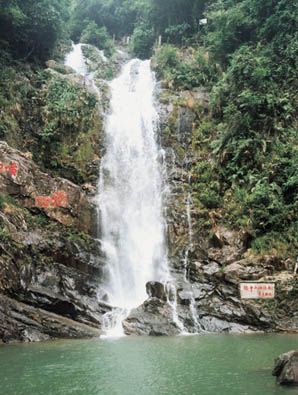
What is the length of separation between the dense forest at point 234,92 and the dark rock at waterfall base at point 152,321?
4.24m

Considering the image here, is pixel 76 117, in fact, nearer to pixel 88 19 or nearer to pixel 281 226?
pixel 281 226

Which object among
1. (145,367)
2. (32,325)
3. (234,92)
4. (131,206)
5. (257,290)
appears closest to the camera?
(145,367)

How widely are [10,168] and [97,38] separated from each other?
64.3 feet

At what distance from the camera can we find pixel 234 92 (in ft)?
66.1

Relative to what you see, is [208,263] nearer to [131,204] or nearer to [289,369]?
[131,204]

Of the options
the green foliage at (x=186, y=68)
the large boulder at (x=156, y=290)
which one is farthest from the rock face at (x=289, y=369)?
the green foliage at (x=186, y=68)

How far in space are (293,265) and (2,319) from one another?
9.47 meters

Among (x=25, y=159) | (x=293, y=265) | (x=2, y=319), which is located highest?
(x=25, y=159)

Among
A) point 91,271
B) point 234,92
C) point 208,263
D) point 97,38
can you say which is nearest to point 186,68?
point 234,92

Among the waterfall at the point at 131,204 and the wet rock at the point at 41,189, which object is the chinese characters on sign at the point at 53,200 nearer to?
the wet rock at the point at 41,189

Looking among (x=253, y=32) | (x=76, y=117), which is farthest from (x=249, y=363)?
(x=253, y=32)

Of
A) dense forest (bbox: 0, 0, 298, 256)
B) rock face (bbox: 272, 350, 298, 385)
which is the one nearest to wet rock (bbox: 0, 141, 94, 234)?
dense forest (bbox: 0, 0, 298, 256)

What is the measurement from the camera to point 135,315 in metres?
13.4

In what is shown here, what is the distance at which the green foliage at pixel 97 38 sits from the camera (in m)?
32.1
